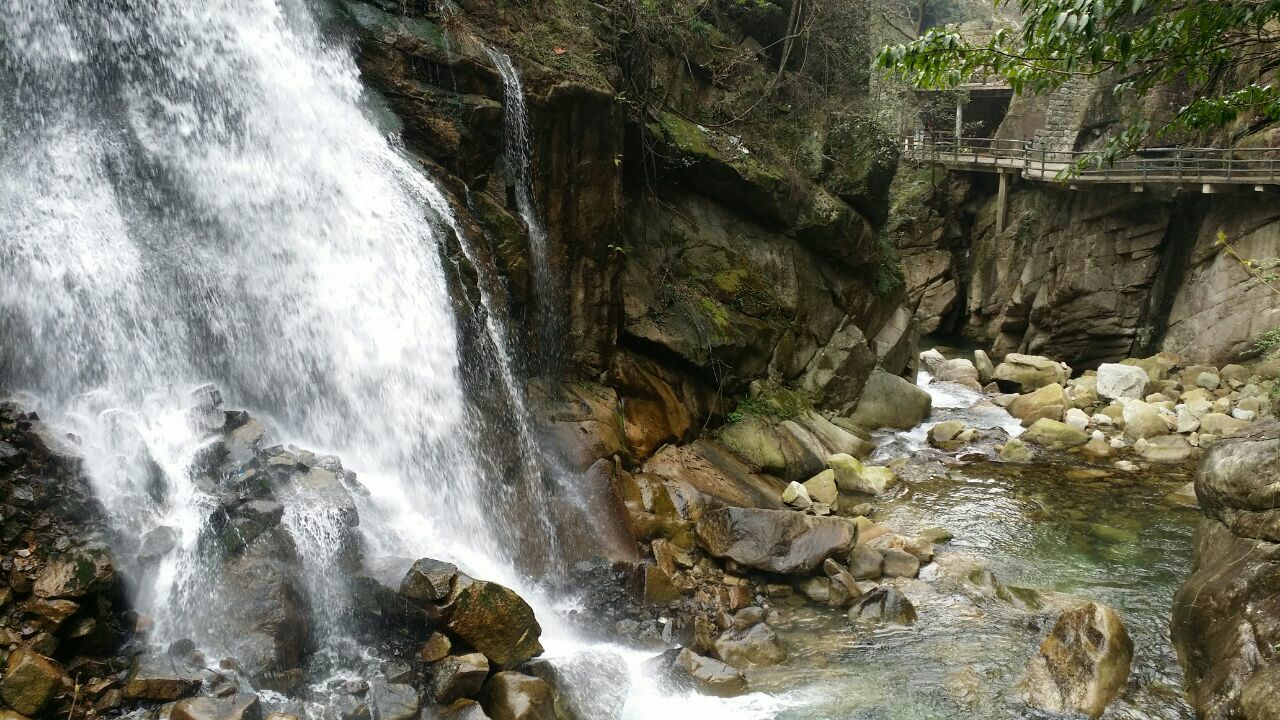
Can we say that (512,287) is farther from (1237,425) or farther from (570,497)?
(1237,425)

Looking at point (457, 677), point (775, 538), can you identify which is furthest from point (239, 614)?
point (775, 538)

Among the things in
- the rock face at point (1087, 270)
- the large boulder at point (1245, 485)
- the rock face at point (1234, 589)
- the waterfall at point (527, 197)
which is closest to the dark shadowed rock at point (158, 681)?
the waterfall at point (527, 197)

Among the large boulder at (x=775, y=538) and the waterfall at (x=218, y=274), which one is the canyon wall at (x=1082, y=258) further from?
the waterfall at (x=218, y=274)

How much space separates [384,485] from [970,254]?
2218cm

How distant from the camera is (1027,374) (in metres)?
17.9

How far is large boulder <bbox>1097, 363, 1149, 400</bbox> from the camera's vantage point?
15703mm

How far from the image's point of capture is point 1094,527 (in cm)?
988

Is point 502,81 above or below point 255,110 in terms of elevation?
above

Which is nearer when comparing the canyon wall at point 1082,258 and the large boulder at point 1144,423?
the large boulder at point 1144,423

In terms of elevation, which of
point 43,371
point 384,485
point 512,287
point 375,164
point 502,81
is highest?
point 502,81

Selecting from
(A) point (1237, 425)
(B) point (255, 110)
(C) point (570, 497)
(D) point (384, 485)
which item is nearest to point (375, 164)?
(B) point (255, 110)

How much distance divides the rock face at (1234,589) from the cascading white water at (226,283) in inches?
124

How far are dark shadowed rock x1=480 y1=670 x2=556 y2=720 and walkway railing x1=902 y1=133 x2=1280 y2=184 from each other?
11.3 m

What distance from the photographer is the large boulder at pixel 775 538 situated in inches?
311
